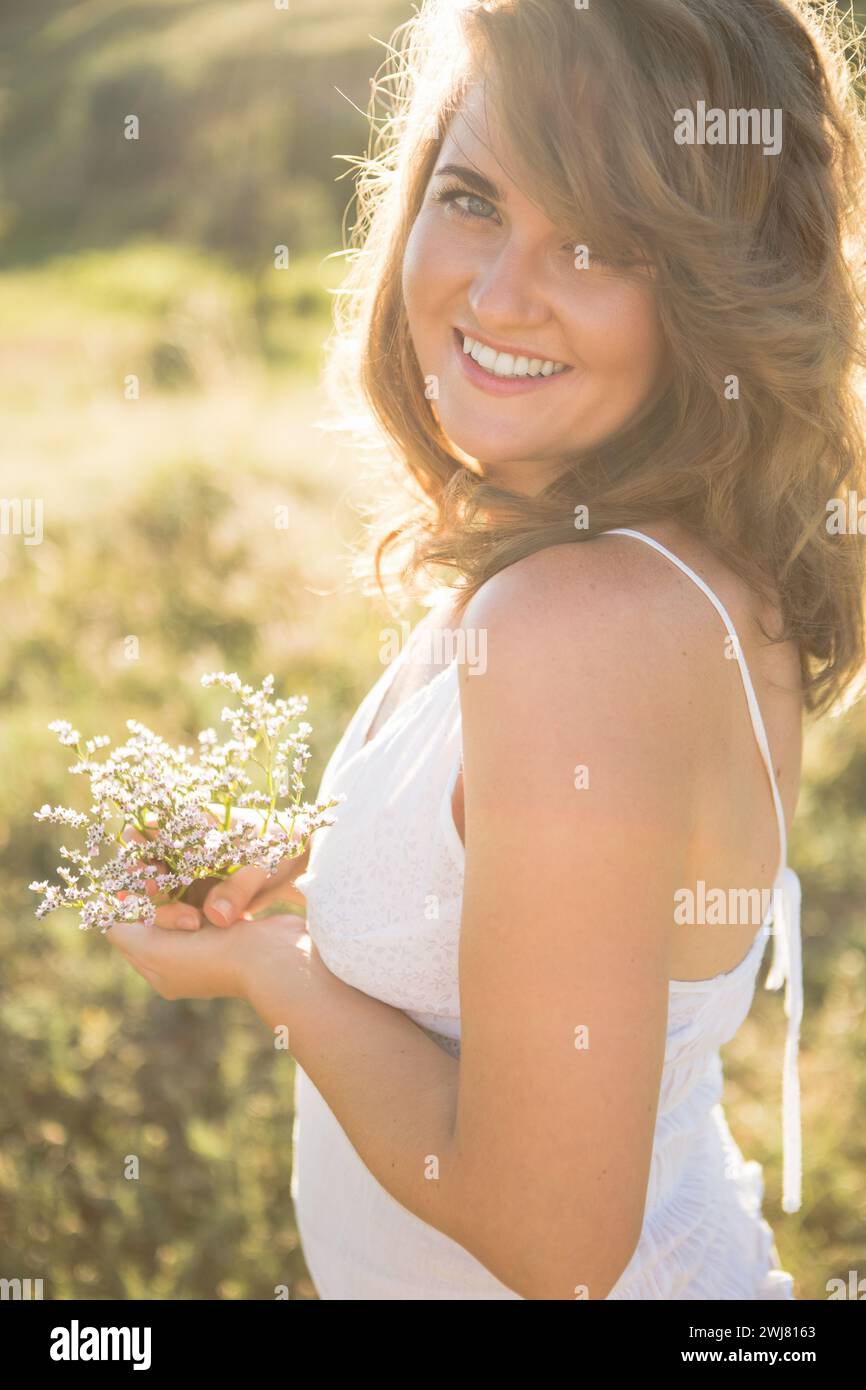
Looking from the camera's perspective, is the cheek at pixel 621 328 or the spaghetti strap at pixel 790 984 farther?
the spaghetti strap at pixel 790 984

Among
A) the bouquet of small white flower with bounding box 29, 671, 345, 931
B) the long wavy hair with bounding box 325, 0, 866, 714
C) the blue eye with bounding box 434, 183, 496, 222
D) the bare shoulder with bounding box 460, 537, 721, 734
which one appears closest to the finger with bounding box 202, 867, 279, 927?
the bouquet of small white flower with bounding box 29, 671, 345, 931

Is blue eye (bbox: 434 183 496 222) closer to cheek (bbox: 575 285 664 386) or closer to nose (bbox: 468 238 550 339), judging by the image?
nose (bbox: 468 238 550 339)

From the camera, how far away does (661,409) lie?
1727 mm

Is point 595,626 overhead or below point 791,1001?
overhead

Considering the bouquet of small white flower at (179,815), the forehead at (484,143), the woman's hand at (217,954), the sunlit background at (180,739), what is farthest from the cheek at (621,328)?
the sunlit background at (180,739)

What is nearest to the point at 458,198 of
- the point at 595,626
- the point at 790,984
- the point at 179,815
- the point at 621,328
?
the point at 621,328

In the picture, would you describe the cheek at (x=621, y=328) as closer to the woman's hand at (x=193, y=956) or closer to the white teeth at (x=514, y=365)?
the white teeth at (x=514, y=365)

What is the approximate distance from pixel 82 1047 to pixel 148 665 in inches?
83.8

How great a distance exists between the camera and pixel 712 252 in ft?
5.12

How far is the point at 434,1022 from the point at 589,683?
64cm

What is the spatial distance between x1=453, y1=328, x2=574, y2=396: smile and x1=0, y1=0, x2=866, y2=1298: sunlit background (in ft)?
3.33

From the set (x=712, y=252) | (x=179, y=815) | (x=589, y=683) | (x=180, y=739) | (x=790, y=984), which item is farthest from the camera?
(x=180, y=739)

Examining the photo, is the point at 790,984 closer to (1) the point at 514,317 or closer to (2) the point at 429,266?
(1) the point at 514,317

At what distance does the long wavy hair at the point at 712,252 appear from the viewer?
1.52 m
